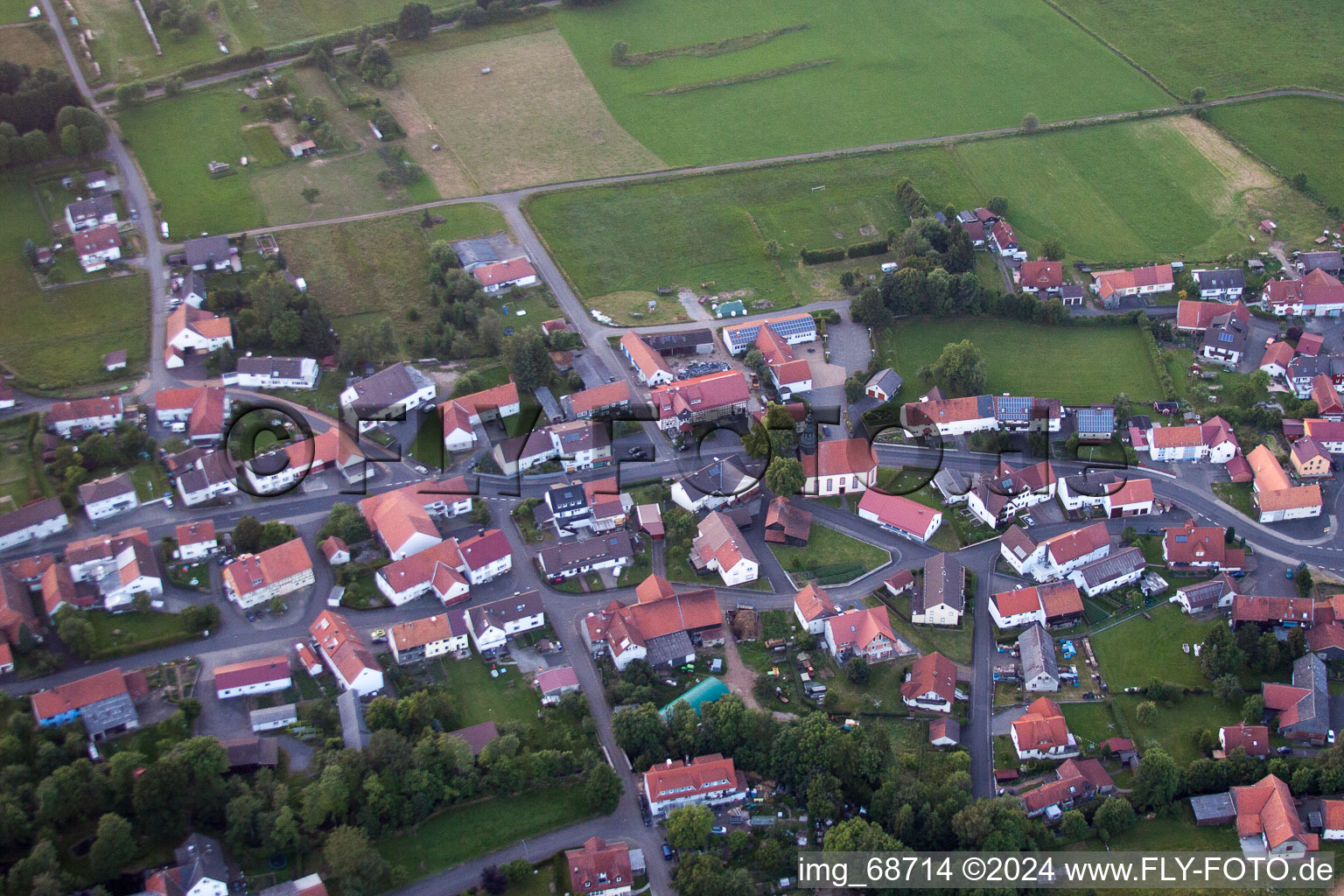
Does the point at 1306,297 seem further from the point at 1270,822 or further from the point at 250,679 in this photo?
the point at 250,679

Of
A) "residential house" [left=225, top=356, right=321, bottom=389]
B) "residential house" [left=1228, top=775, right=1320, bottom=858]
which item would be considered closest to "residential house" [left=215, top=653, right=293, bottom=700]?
"residential house" [left=225, top=356, right=321, bottom=389]

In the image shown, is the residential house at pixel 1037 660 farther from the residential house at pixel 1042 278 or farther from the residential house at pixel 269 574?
the residential house at pixel 269 574

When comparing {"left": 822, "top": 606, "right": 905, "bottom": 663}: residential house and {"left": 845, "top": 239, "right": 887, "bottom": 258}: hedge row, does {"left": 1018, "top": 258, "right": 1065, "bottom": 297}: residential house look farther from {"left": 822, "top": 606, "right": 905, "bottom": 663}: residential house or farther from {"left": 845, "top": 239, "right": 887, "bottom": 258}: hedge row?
{"left": 822, "top": 606, "right": 905, "bottom": 663}: residential house

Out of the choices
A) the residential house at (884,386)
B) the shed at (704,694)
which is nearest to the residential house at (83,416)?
the shed at (704,694)

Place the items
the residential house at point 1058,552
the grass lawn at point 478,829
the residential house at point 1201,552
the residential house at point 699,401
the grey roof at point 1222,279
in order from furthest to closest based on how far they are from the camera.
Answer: the grey roof at point 1222,279, the residential house at point 699,401, the residential house at point 1201,552, the residential house at point 1058,552, the grass lawn at point 478,829

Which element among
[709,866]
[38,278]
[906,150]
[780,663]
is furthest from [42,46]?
[709,866]

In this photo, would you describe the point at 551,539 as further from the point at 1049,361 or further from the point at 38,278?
the point at 38,278

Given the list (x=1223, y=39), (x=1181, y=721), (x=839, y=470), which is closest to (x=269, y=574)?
(x=839, y=470)
